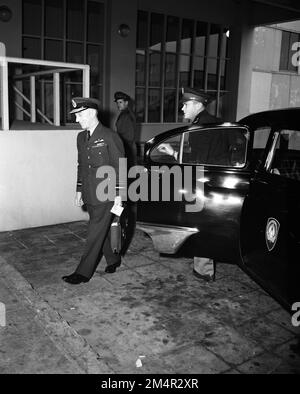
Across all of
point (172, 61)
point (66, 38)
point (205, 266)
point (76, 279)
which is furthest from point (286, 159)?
point (172, 61)

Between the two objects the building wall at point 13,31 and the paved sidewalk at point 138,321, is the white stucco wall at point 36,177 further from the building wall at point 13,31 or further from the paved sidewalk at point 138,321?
the building wall at point 13,31

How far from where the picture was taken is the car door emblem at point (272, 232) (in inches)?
124

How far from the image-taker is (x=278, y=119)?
3512mm

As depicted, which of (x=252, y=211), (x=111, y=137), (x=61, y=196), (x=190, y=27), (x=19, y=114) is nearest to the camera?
(x=252, y=211)

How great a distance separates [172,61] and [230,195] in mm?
8943

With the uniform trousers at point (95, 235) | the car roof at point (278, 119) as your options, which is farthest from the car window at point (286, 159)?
the uniform trousers at point (95, 235)

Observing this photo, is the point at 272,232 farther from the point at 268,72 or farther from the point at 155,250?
the point at 268,72

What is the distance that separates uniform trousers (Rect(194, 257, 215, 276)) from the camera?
171 inches

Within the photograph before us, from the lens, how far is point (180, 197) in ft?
12.9

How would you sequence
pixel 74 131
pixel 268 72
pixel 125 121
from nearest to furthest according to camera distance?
pixel 74 131
pixel 125 121
pixel 268 72

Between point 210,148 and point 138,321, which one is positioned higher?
point 210,148

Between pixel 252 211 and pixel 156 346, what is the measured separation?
139 cm
